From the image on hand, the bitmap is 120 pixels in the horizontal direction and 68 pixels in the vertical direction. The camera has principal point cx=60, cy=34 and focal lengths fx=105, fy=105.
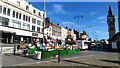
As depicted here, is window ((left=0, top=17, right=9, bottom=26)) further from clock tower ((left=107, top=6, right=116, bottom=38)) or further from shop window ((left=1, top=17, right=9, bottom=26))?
clock tower ((left=107, top=6, right=116, bottom=38))

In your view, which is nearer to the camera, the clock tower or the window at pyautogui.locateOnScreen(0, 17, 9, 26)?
the window at pyautogui.locateOnScreen(0, 17, 9, 26)

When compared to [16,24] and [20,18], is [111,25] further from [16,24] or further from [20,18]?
[16,24]

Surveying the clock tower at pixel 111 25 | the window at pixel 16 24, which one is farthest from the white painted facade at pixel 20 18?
the clock tower at pixel 111 25

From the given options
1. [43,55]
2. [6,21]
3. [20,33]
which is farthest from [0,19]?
[43,55]

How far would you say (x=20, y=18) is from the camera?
35812 mm

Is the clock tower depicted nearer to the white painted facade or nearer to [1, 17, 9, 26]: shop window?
the white painted facade

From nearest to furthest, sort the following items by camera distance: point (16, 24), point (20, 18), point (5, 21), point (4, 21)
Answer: point (4, 21)
point (5, 21)
point (16, 24)
point (20, 18)

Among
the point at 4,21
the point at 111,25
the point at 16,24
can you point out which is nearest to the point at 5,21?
the point at 4,21

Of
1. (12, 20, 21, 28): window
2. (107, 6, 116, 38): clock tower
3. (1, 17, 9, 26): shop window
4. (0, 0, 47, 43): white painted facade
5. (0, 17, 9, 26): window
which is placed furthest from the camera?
(107, 6, 116, 38): clock tower

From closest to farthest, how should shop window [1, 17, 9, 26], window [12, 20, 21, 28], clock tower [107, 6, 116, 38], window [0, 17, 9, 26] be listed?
window [0, 17, 9, 26] → shop window [1, 17, 9, 26] → window [12, 20, 21, 28] → clock tower [107, 6, 116, 38]

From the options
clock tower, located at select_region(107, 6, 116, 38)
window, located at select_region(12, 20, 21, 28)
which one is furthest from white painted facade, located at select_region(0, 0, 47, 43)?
clock tower, located at select_region(107, 6, 116, 38)

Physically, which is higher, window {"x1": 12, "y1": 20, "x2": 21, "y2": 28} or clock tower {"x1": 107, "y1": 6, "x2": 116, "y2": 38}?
clock tower {"x1": 107, "y1": 6, "x2": 116, "y2": 38}

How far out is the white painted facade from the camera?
Answer: 30.3 metres

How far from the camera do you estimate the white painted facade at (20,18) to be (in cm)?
3028
